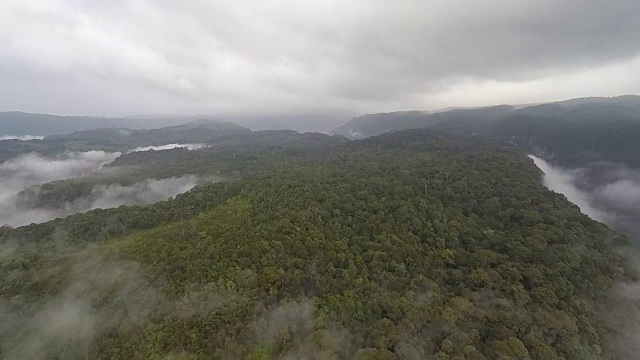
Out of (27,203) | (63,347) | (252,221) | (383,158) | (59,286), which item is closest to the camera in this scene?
(63,347)

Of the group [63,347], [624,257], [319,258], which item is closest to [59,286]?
[63,347]

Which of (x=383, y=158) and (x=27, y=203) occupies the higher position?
(x=383, y=158)

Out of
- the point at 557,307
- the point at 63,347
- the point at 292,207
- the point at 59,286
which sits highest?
the point at 292,207

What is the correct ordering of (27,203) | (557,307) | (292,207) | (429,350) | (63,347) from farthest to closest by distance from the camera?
(27,203) < (292,207) < (557,307) < (429,350) < (63,347)

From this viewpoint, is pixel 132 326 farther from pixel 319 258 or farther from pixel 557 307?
pixel 557 307

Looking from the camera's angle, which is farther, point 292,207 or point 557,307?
point 292,207

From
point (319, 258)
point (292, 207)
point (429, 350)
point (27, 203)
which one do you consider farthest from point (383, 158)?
point (27, 203)

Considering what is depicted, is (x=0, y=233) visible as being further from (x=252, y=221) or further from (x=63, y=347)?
(x=252, y=221)
